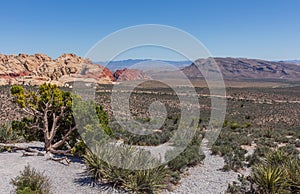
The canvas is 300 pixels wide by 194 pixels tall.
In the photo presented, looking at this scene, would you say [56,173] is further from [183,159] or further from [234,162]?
[234,162]

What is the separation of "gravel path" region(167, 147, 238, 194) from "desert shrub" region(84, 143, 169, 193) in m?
0.83

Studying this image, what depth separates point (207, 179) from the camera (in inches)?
420

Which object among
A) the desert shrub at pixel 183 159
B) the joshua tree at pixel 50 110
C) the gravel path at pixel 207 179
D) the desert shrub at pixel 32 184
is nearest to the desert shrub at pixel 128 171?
the gravel path at pixel 207 179

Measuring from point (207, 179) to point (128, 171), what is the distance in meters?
3.25

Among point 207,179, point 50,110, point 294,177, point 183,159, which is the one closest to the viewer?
point 294,177

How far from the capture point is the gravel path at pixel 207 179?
9.52 m

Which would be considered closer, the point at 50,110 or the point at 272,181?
the point at 272,181

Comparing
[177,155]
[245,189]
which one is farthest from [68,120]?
[245,189]

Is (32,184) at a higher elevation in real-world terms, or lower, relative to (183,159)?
higher

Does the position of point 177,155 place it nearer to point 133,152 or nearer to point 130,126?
point 133,152

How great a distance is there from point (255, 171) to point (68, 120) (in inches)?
304

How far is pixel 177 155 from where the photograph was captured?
12531 mm

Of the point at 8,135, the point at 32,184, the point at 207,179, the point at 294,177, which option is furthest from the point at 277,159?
the point at 8,135

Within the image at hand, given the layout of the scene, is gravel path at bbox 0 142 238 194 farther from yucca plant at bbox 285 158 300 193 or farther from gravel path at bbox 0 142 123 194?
yucca plant at bbox 285 158 300 193
